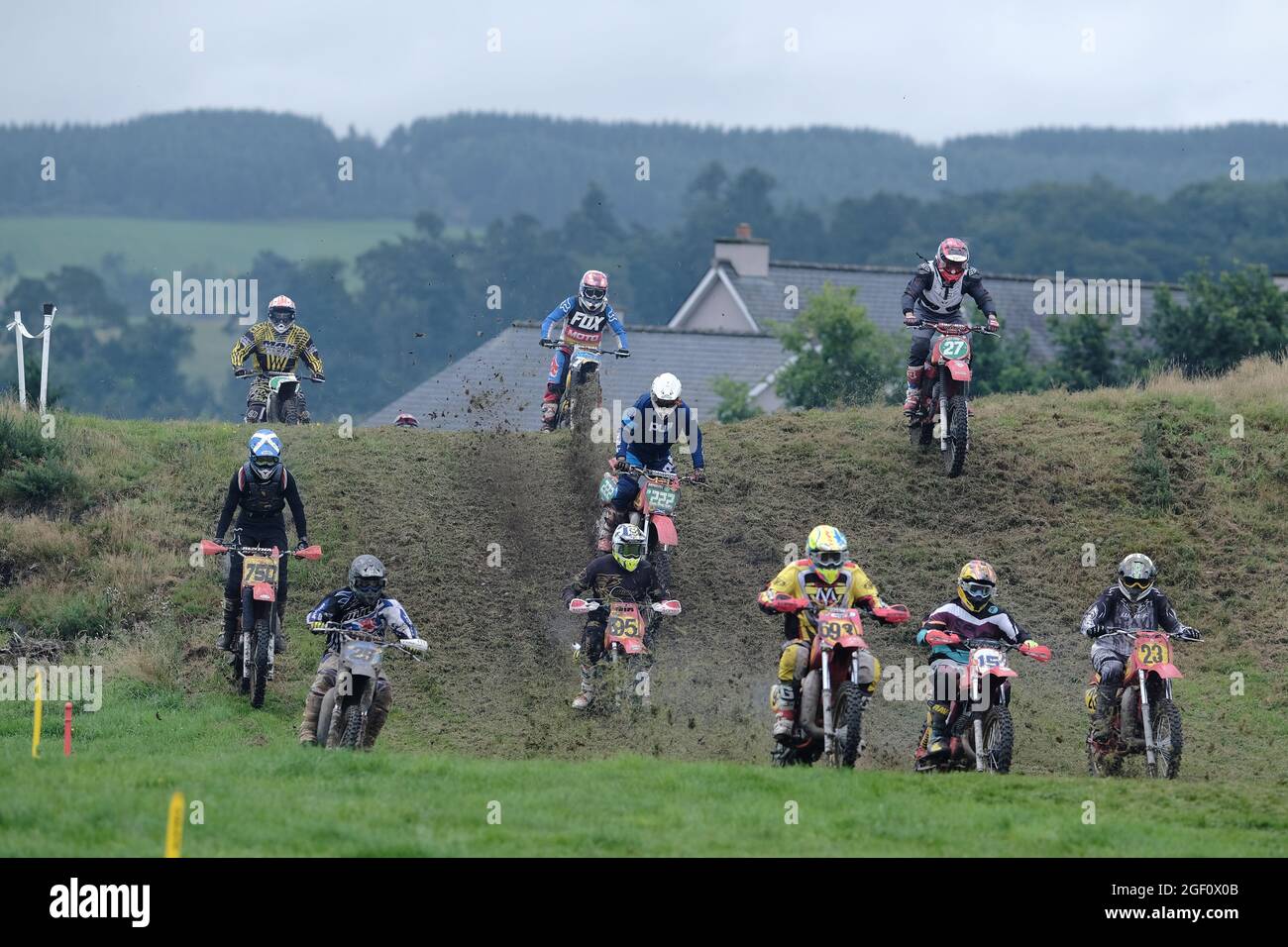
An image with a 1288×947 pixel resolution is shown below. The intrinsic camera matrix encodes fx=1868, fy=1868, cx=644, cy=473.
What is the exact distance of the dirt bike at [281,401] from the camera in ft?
83.4

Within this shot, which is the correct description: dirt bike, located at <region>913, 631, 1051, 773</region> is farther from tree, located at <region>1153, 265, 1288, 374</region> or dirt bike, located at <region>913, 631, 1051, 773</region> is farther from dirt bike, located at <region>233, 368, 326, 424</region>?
tree, located at <region>1153, 265, 1288, 374</region>

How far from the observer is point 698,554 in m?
21.7

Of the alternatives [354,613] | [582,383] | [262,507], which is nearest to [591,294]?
[582,383]

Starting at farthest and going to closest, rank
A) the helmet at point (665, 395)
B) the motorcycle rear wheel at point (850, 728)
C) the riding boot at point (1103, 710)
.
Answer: the helmet at point (665, 395) → the riding boot at point (1103, 710) → the motorcycle rear wheel at point (850, 728)

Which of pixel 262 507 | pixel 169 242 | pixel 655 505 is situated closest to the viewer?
pixel 262 507

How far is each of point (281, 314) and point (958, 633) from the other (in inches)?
509

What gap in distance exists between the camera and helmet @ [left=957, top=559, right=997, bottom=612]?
599 inches

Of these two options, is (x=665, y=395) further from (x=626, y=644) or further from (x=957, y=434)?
(x=957, y=434)

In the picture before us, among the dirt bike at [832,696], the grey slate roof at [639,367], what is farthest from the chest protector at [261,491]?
the grey slate roof at [639,367]

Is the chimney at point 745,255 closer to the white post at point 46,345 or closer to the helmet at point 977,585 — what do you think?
the white post at point 46,345

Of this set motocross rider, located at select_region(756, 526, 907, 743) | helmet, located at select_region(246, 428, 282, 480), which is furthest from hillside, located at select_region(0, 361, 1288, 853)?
helmet, located at select_region(246, 428, 282, 480)

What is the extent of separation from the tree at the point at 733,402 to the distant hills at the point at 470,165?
85.7 metres

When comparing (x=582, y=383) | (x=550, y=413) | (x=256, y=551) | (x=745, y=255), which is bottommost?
(x=256, y=551)

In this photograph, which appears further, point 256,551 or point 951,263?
point 951,263
